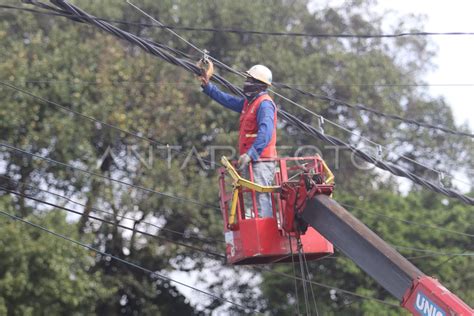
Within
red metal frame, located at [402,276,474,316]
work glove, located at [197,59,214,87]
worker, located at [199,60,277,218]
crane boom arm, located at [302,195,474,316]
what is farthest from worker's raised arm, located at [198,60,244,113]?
red metal frame, located at [402,276,474,316]

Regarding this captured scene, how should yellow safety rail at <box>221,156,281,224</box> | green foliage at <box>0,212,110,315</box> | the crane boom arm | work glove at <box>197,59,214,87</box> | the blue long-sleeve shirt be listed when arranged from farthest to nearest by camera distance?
green foliage at <box>0,212,110,315</box> → work glove at <box>197,59,214,87</box> → the blue long-sleeve shirt → yellow safety rail at <box>221,156,281,224</box> → the crane boom arm

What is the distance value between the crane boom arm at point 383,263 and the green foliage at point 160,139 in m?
11.9

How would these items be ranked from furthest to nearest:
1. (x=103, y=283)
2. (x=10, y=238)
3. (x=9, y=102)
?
1. (x=103, y=283)
2. (x=9, y=102)
3. (x=10, y=238)

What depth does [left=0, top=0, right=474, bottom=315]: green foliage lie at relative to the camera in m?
21.2

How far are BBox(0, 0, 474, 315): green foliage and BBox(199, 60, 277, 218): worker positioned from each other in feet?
35.5

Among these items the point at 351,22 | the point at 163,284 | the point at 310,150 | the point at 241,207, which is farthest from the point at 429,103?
the point at 241,207

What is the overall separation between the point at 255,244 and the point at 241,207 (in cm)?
44

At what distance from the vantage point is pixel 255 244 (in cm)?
901

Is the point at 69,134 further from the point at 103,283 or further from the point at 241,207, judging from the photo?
the point at 241,207

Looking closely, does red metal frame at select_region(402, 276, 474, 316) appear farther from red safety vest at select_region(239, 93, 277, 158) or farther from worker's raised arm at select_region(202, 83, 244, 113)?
worker's raised arm at select_region(202, 83, 244, 113)

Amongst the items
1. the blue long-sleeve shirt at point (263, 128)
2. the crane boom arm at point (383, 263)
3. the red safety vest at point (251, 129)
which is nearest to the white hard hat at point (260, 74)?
the red safety vest at point (251, 129)

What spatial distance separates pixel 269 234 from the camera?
29.8 feet

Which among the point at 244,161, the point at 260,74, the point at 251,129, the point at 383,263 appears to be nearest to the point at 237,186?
the point at 244,161

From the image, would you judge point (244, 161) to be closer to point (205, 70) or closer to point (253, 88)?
point (253, 88)
